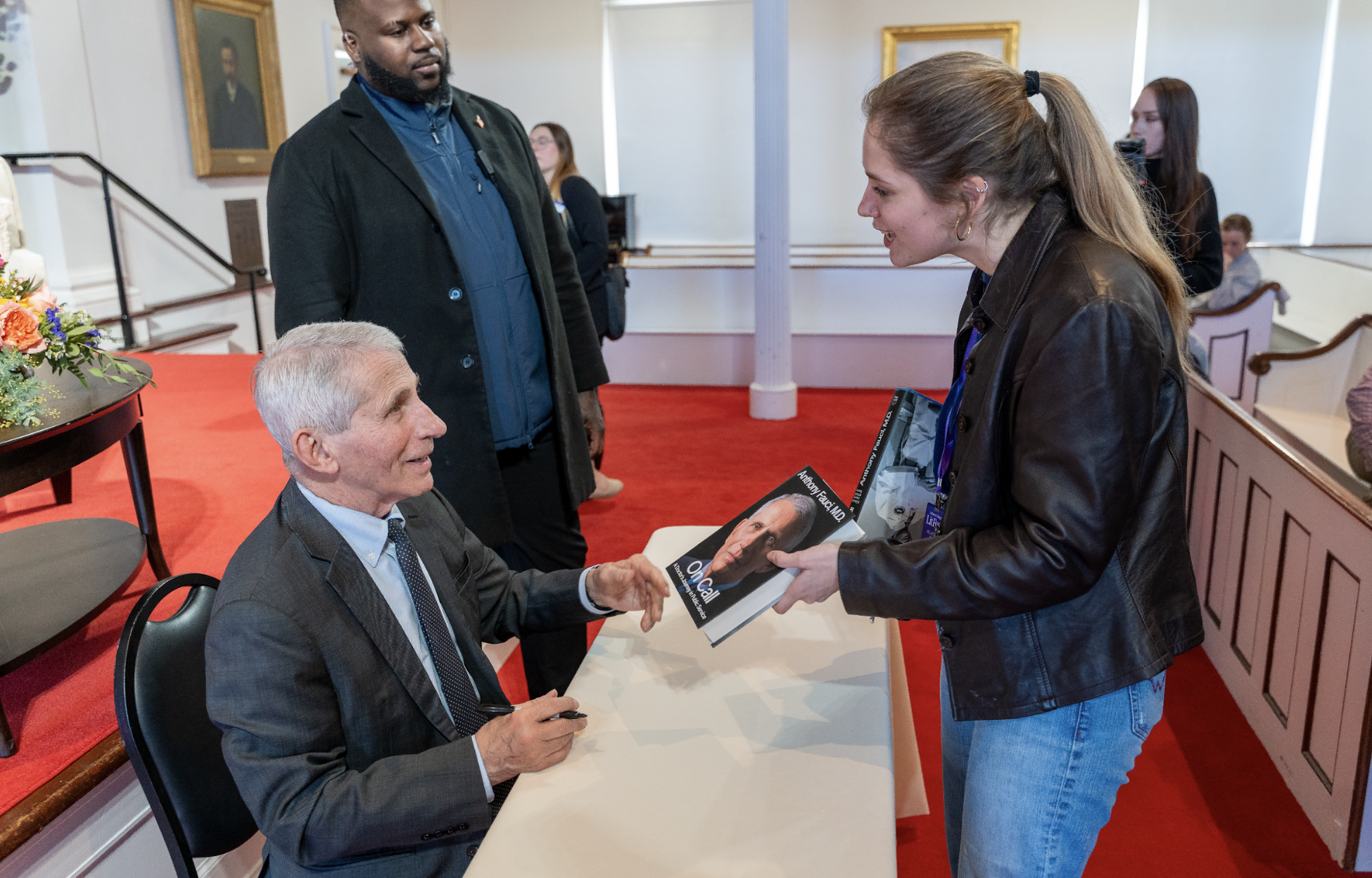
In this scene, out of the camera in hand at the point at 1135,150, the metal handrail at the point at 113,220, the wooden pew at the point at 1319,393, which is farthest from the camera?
the metal handrail at the point at 113,220

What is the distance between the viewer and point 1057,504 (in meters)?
1.15

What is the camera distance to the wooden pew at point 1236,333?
151 inches

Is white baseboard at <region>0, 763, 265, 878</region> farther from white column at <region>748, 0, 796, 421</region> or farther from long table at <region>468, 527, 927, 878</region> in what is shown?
white column at <region>748, 0, 796, 421</region>

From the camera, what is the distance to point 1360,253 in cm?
487

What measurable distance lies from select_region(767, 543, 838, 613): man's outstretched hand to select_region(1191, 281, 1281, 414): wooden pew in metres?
2.97

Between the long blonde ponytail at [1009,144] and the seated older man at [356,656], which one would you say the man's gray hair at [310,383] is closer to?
the seated older man at [356,656]

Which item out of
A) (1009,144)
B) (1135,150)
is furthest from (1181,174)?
(1009,144)

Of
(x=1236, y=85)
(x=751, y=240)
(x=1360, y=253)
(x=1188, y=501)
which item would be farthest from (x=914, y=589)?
(x=1236, y=85)

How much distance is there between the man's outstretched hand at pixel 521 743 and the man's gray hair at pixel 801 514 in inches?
16.0

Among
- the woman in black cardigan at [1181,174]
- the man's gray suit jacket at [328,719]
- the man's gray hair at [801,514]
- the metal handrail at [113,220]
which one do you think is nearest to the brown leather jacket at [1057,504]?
the man's gray hair at [801,514]

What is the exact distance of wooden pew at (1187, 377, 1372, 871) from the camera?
86.7 inches

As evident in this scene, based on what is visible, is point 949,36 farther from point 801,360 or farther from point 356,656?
point 356,656

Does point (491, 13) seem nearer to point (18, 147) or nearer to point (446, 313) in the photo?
point (18, 147)

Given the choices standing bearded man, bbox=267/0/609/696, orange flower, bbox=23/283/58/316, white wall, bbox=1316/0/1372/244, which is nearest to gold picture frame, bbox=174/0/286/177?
orange flower, bbox=23/283/58/316
